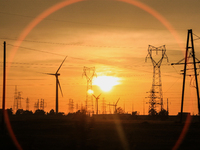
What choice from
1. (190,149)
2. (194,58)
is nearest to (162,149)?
(190,149)

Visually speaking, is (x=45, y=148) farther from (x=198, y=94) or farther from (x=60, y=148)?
(x=198, y=94)

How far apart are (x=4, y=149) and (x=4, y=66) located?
23.4m

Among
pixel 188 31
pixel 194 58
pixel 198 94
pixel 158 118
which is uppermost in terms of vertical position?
pixel 188 31

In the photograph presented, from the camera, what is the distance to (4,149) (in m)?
29.5

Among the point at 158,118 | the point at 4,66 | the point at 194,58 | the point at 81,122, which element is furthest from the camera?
the point at 158,118

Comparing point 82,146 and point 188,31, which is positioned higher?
point 188,31

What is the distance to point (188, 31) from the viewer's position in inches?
2667

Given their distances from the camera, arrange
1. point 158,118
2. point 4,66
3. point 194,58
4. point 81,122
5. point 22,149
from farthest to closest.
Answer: point 158,118
point 194,58
point 4,66
point 81,122
point 22,149

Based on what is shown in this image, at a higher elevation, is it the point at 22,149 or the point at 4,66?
the point at 4,66

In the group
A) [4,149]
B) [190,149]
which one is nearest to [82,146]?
[4,149]

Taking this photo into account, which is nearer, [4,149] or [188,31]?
[4,149]

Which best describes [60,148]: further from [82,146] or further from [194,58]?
[194,58]

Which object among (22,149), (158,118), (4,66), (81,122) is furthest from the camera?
(158,118)

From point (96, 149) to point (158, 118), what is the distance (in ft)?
357
